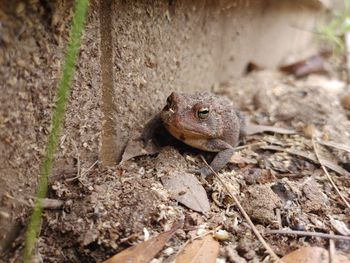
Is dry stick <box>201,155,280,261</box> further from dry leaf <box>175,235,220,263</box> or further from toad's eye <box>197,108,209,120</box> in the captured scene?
toad's eye <box>197,108,209,120</box>

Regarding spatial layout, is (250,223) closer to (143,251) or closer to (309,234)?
(309,234)

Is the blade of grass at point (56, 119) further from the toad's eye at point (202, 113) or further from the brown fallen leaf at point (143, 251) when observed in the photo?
the toad's eye at point (202, 113)

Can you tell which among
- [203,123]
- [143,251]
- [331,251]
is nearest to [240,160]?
[203,123]

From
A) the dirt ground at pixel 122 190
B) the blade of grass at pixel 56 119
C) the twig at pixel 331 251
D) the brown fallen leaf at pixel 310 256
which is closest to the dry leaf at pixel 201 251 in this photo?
the dirt ground at pixel 122 190

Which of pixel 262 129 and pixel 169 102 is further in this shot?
pixel 262 129

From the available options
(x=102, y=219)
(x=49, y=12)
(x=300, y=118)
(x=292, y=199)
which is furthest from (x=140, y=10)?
(x=300, y=118)

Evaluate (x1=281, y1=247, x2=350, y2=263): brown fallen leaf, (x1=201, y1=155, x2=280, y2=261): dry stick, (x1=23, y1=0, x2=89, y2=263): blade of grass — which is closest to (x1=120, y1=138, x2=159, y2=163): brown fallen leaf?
(x1=201, y1=155, x2=280, y2=261): dry stick
